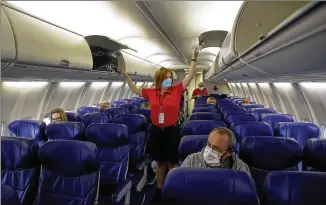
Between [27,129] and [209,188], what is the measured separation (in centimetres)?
334

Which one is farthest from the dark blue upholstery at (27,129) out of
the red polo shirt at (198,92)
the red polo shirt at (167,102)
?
the red polo shirt at (198,92)

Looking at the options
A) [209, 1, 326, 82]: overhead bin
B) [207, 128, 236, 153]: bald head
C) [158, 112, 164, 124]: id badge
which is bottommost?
[207, 128, 236, 153]: bald head

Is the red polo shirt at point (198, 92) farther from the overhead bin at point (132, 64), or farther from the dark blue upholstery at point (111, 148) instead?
the dark blue upholstery at point (111, 148)

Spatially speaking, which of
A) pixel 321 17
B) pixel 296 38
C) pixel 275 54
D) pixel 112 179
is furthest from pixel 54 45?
pixel 321 17

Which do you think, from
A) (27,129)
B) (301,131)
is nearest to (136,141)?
(27,129)

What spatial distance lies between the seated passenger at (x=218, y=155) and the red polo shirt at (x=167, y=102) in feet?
3.92

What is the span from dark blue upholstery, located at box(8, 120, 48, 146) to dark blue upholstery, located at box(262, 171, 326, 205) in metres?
3.47

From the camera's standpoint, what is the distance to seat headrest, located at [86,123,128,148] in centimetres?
400

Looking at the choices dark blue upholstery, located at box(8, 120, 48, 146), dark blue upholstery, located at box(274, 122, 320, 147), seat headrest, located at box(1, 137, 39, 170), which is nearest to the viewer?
seat headrest, located at box(1, 137, 39, 170)

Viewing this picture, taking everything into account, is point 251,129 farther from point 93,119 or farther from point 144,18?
point 93,119

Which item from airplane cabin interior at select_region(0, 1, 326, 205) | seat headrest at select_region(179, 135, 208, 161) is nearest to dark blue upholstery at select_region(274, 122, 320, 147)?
airplane cabin interior at select_region(0, 1, 326, 205)

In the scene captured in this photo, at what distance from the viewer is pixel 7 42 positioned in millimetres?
2512

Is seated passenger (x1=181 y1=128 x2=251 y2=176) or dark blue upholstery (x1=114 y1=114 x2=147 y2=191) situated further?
dark blue upholstery (x1=114 y1=114 x2=147 y2=191)

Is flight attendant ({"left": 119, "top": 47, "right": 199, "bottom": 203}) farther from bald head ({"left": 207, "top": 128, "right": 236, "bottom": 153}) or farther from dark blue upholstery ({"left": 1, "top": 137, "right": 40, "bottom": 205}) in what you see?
dark blue upholstery ({"left": 1, "top": 137, "right": 40, "bottom": 205})
